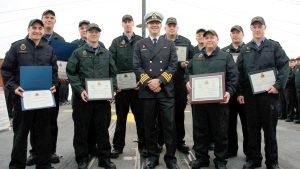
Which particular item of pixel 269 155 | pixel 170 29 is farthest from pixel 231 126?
pixel 170 29

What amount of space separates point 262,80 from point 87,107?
8.43 feet

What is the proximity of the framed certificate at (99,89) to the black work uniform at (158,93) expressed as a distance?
46 centimetres

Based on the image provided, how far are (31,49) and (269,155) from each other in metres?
3.69

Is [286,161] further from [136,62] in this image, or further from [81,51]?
[81,51]

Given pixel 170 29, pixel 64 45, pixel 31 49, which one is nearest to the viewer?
pixel 31 49

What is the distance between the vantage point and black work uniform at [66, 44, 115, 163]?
475 cm

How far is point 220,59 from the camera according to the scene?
15.8ft

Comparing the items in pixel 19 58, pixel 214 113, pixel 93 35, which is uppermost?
pixel 93 35

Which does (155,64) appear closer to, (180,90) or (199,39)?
(180,90)

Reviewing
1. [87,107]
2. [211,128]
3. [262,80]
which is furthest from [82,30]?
[262,80]

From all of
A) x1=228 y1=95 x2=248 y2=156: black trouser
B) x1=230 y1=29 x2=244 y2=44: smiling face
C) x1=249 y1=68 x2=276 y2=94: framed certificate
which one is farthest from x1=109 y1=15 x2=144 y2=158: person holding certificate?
x1=249 y1=68 x2=276 y2=94: framed certificate

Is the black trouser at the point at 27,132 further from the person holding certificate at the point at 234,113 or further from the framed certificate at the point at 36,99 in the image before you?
the person holding certificate at the point at 234,113

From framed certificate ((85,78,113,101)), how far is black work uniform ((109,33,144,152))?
74cm

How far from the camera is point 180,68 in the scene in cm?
571
